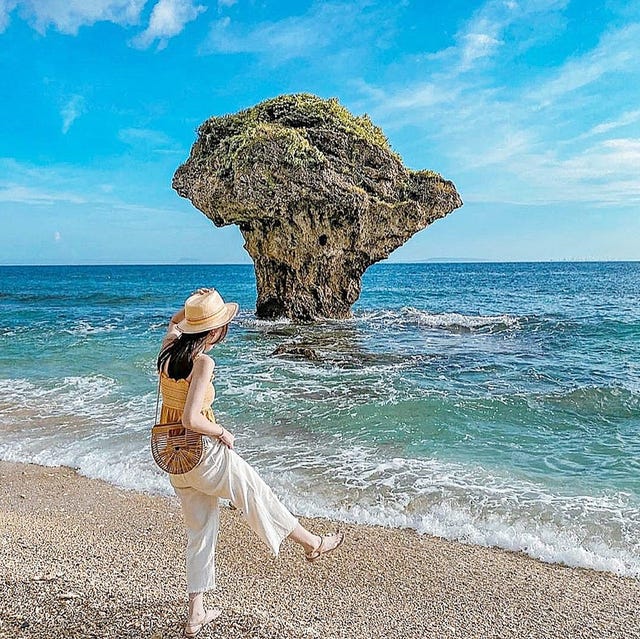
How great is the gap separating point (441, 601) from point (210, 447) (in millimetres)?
2335

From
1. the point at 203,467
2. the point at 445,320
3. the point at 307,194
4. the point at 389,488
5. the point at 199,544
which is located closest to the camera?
the point at 203,467

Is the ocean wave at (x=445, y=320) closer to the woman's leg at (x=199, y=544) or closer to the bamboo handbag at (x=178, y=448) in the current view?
the woman's leg at (x=199, y=544)

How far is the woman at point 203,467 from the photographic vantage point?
3686mm

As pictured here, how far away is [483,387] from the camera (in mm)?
12797

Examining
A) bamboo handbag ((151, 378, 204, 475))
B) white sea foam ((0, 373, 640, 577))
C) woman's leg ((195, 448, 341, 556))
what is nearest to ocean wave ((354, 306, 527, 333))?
white sea foam ((0, 373, 640, 577))

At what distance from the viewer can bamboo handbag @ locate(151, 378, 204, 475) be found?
12.1 feet

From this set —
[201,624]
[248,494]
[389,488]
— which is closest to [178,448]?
[248,494]

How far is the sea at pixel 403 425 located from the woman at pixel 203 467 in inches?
111

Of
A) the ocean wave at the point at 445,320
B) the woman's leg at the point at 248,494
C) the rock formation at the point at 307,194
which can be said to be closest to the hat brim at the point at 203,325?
the woman's leg at the point at 248,494

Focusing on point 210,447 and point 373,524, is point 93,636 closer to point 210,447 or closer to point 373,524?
point 210,447

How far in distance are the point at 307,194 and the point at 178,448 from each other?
17.9m

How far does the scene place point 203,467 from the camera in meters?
3.71

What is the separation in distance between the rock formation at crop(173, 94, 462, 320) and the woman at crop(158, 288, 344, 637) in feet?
57.0

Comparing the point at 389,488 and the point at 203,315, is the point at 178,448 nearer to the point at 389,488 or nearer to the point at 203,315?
the point at 203,315
